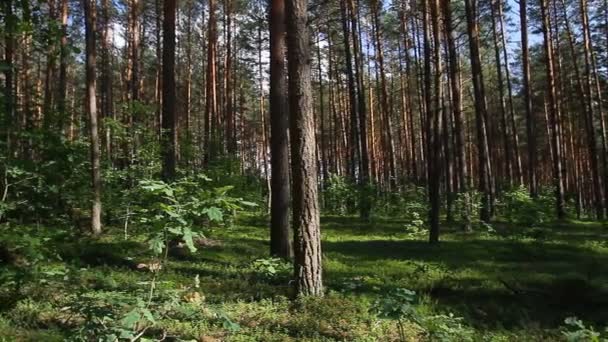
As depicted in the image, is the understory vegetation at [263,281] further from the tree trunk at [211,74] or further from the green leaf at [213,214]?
the tree trunk at [211,74]

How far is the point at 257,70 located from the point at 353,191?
1914 centimetres

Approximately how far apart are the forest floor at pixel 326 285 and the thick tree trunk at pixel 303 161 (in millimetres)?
486

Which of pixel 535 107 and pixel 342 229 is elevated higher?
pixel 535 107

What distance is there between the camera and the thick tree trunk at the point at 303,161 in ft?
24.6

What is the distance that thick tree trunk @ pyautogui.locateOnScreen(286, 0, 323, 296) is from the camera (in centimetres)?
750

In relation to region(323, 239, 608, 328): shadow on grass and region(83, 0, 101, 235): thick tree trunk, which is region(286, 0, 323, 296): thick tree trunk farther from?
region(83, 0, 101, 235): thick tree trunk

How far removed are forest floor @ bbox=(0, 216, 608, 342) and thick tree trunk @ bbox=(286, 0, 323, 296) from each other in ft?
1.59

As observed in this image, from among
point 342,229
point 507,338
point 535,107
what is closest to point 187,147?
point 342,229

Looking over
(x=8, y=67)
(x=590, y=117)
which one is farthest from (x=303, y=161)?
(x=590, y=117)

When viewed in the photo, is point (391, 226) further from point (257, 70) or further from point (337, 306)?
point (257, 70)

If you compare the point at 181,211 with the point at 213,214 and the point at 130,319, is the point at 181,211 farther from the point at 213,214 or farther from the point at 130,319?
→ the point at 130,319

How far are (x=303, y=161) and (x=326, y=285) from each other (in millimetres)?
2410

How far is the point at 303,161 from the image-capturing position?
766cm

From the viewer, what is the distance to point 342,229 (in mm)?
16672
